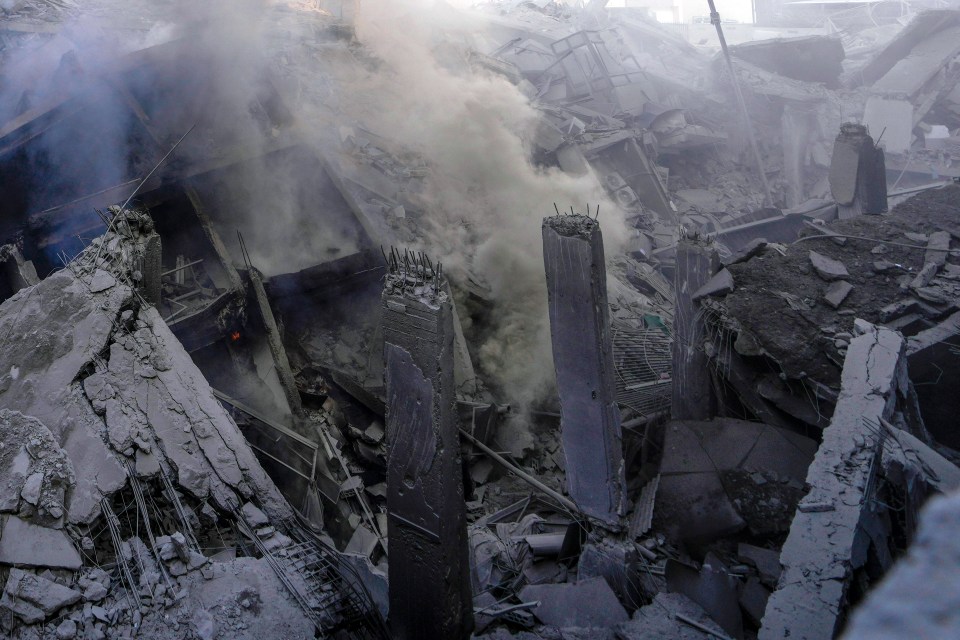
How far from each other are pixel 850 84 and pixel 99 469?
74.3 ft

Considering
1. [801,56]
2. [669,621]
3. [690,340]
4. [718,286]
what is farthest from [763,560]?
[801,56]

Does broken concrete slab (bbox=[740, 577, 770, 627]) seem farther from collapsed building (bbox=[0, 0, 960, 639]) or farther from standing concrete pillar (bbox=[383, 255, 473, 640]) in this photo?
standing concrete pillar (bbox=[383, 255, 473, 640])

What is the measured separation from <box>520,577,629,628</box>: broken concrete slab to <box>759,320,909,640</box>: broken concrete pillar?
1.37 m

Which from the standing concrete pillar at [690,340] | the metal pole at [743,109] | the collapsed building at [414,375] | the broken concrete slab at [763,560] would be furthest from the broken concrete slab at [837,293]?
the metal pole at [743,109]

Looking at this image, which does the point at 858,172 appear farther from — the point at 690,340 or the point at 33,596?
the point at 33,596

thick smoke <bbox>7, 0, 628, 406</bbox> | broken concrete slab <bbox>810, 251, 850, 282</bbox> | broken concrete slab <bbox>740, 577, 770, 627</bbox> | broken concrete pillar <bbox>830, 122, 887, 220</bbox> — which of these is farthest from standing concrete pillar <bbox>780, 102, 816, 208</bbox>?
broken concrete slab <bbox>740, 577, 770, 627</bbox>

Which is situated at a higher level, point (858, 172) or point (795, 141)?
point (858, 172)

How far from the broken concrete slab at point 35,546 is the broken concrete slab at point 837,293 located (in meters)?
6.12

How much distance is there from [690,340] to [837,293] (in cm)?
139

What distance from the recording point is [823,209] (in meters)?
11.9

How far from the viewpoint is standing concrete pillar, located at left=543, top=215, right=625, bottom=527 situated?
493 cm

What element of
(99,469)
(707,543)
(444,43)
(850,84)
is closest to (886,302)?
(707,543)

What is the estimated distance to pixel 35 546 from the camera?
3.71 m

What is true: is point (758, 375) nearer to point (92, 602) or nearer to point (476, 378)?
point (476, 378)
